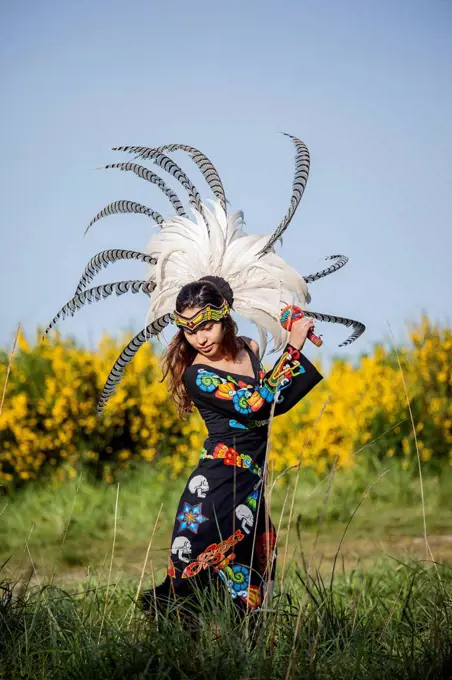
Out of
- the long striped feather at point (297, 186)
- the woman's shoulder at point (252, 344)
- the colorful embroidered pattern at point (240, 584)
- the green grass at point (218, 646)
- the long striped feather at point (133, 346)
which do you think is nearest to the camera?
the green grass at point (218, 646)

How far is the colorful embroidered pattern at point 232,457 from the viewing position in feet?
10.5

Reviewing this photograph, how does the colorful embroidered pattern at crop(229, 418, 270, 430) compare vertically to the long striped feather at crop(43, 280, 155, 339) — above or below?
below

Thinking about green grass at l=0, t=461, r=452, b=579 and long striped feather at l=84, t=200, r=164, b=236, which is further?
green grass at l=0, t=461, r=452, b=579

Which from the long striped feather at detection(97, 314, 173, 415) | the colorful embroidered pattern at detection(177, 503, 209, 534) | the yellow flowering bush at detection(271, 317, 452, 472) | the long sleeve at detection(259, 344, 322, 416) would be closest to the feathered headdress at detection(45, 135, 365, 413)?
the long striped feather at detection(97, 314, 173, 415)

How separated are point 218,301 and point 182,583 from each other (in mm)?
1075

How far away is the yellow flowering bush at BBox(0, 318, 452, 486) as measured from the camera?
28.9 ft

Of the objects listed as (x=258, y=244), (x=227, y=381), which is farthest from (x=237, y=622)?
(x=258, y=244)

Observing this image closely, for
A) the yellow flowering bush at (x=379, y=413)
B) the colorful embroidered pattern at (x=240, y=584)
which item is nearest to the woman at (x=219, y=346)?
the colorful embroidered pattern at (x=240, y=584)

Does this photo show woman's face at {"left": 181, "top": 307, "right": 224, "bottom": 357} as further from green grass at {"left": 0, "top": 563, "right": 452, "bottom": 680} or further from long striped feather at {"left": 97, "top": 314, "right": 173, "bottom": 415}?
green grass at {"left": 0, "top": 563, "right": 452, "bottom": 680}

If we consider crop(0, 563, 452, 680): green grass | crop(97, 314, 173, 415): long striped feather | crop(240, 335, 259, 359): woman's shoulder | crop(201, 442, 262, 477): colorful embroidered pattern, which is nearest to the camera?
crop(0, 563, 452, 680): green grass

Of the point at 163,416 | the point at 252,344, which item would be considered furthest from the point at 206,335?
the point at 163,416

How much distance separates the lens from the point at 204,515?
124 inches

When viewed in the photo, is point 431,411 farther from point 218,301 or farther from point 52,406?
point 218,301

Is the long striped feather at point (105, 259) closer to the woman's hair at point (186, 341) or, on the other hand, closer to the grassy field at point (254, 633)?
the woman's hair at point (186, 341)
